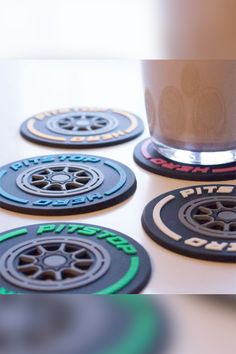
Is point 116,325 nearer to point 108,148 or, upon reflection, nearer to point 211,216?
point 211,216

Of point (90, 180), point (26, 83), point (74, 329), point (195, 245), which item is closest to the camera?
point (74, 329)

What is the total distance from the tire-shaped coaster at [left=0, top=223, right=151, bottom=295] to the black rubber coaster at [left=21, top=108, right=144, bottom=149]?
0.76 ft

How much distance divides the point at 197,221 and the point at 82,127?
1.00 feet

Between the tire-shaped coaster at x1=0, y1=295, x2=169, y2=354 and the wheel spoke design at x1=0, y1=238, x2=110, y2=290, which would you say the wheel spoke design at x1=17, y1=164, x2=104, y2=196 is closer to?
the wheel spoke design at x1=0, y1=238, x2=110, y2=290

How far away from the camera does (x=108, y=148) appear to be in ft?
2.55

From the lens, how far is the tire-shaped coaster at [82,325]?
39 centimetres

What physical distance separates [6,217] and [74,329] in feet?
0.69

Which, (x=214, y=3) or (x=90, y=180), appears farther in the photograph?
(x=90, y=180)

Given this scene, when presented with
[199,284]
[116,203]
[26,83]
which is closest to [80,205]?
[116,203]

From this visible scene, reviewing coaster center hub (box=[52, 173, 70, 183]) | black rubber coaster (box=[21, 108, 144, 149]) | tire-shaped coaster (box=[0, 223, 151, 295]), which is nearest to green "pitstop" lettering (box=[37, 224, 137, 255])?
tire-shaped coaster (box=[0, 223, 151, 295])

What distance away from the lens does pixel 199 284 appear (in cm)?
49

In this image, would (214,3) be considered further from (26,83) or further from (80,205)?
(26,83)

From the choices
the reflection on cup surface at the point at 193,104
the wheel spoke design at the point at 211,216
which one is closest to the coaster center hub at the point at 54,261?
the wheel spoke design at the point at 211,216

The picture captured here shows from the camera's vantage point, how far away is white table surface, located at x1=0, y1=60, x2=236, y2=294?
50 centimetres
